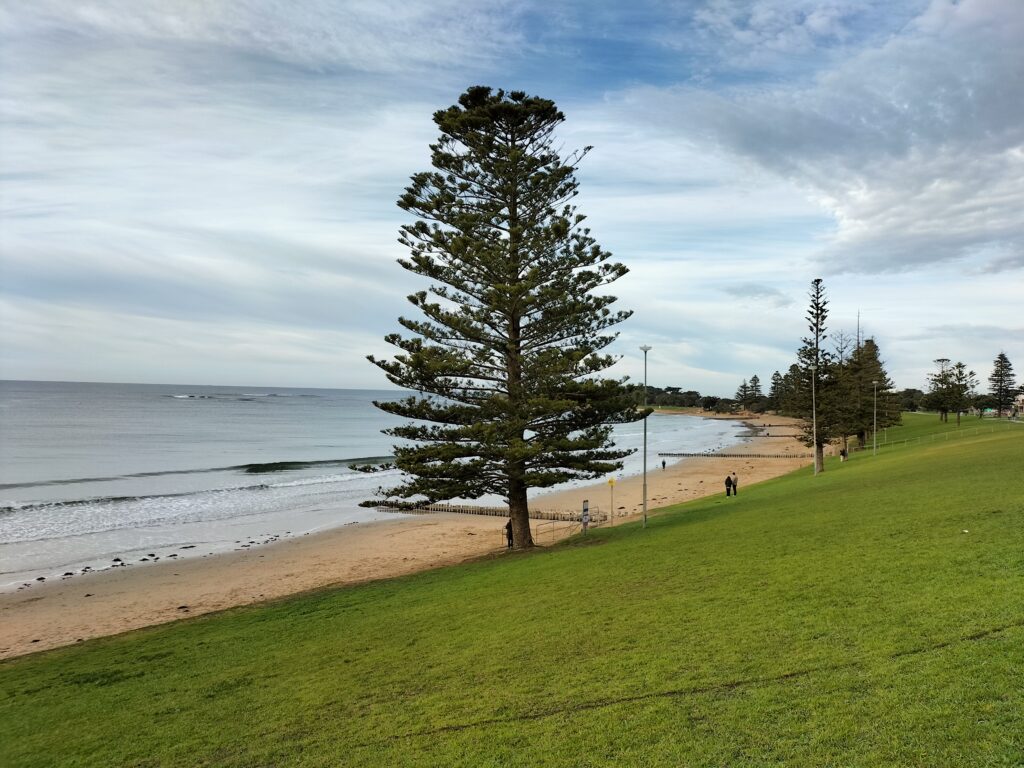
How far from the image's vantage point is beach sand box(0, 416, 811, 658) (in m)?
15.8

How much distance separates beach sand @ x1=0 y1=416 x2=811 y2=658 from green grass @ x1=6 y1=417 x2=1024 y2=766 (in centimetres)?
366

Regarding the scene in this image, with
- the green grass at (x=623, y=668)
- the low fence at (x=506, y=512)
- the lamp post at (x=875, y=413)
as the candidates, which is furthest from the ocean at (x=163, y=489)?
the lamp post at (x=875, y=413)

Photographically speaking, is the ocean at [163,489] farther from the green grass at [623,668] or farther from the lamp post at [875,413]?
the lamp post at [875,413]

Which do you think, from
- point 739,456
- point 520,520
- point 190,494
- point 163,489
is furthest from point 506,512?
point 739,456

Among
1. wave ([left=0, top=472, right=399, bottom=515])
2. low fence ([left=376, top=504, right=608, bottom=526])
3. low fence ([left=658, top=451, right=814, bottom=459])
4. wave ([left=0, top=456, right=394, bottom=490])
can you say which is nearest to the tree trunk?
low fence ([left=376, top=504, right=608, bottom=526])

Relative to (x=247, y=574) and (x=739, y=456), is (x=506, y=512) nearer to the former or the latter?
(x=247, y=574)

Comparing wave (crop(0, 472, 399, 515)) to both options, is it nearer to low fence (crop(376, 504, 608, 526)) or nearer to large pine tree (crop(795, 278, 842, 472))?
low fence (crop(376, 504, 608, 526))

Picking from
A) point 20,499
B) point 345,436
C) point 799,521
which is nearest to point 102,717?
point 799,521

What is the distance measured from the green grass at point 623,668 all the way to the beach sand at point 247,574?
366cm

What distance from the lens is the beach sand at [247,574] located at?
1582cm

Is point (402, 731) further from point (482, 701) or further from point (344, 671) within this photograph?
point (344, 671)

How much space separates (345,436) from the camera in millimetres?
80250

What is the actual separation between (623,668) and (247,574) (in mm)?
16737

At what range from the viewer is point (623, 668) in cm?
703
